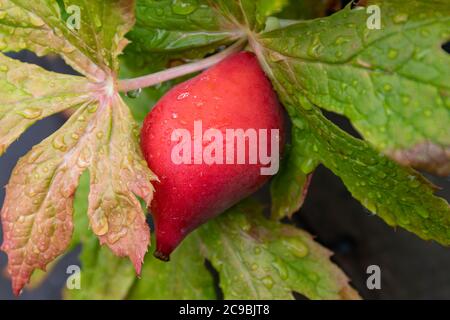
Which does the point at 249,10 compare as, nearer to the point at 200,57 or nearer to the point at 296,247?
the point at 200,57

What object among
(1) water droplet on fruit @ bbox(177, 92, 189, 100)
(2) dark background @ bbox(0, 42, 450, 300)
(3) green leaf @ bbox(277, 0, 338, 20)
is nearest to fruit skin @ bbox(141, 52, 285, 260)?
(1) water droplet on fruit @ bbox(177, 92, 189, 100)

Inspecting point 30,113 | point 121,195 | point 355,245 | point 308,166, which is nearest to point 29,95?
point 30,113

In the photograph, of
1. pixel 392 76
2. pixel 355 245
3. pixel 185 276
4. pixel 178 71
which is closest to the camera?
pixel 392 76

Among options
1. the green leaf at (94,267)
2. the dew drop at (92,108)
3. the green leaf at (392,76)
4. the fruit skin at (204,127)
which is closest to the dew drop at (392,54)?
the green leaf at (392,76)

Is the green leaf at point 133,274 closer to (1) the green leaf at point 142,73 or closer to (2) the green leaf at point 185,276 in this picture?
(2) the green leaf at point 185,276
